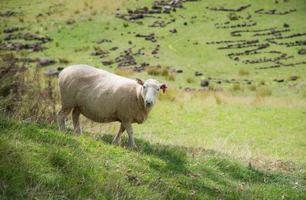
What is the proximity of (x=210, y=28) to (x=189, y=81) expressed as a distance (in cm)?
1347

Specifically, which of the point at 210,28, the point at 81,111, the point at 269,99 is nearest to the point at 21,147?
the point at 81,111

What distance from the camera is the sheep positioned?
1235cm

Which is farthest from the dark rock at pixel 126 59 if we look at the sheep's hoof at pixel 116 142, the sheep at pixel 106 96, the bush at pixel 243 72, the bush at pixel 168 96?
the sheep's hoof at pixel 116 142

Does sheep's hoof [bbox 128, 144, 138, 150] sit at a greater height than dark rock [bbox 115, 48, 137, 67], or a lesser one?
greater

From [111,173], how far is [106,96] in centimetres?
388

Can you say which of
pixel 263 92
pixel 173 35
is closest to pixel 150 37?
pixel 173 35

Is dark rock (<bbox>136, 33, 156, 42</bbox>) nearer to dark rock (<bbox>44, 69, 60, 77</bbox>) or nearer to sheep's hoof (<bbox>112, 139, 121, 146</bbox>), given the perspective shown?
dark rock (<bbox>44, 69, 60, 77</bbox>)

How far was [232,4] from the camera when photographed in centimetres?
5072

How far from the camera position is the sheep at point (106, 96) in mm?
12352

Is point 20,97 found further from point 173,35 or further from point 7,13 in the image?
point 7,13

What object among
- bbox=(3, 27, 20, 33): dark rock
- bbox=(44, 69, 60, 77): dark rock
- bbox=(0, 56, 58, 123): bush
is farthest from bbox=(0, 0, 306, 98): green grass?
bbox=(0, 56, 58, 123): bush

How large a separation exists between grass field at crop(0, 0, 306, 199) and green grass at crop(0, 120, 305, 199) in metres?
0.03

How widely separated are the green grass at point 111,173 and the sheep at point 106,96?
781 mm

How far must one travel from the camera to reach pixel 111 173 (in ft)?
29.0
